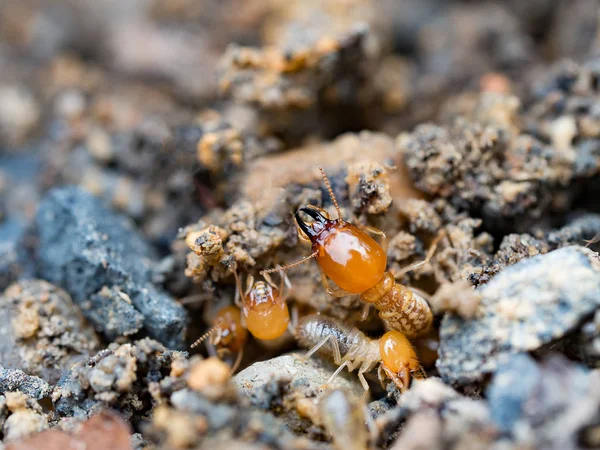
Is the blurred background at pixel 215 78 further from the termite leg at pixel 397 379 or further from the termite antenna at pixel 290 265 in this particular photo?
the termite leg at pixel 397 379

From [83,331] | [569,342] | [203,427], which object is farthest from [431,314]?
[83,331]

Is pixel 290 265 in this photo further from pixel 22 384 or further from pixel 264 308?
→ pixel 22 384

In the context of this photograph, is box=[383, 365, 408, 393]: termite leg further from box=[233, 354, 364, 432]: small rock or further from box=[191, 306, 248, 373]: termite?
box=[191, 306, 248, 373]: termite

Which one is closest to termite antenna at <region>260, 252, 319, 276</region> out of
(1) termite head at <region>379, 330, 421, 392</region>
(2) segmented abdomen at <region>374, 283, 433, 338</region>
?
(2) segmented abdomen at <region>374, 283, 433, 338</region>

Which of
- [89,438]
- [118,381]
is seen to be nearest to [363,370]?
[118,381]

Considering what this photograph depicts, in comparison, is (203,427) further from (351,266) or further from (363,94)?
(363,94)

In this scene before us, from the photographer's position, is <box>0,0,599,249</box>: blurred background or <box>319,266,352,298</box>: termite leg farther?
<box>0,0,599,249</box>: blurred background

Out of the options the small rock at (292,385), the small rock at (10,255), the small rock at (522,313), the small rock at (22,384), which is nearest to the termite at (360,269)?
the small rock at (292,385)
